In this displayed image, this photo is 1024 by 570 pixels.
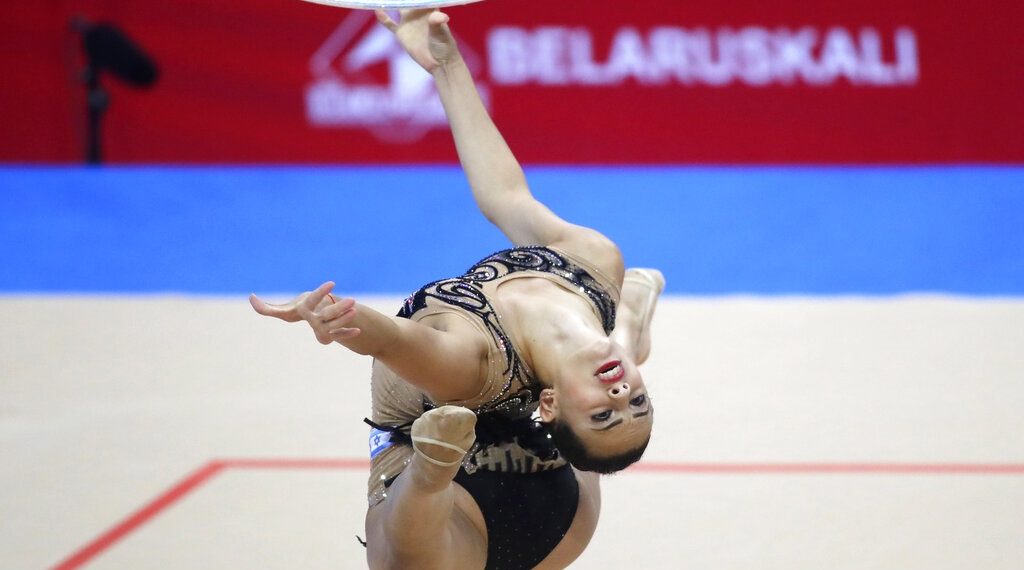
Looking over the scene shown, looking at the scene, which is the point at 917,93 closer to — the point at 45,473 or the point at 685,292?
the point at 685,292

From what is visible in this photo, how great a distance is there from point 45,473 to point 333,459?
→ 2.21 feet

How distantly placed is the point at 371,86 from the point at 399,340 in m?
4.26

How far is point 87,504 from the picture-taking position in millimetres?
2939

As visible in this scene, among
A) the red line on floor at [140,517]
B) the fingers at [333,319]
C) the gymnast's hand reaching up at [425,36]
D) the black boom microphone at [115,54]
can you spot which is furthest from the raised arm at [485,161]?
the black boom microphone at [115,54]

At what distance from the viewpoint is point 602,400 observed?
205 cm

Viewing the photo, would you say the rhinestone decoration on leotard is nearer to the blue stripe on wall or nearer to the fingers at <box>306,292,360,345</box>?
the fingers at <box>306,292,360,345</box>

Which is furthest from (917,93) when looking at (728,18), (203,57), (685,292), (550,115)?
(203,57)

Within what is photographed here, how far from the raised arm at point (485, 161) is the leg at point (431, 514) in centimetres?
55

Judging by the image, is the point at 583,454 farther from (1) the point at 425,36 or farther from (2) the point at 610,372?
(1) the point at 425,36

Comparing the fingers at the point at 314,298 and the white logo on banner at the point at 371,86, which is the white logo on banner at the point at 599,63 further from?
the fingers at the point at 314,298

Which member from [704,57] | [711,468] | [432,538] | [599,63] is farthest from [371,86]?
[432,538]

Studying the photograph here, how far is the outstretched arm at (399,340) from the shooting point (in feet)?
5.66

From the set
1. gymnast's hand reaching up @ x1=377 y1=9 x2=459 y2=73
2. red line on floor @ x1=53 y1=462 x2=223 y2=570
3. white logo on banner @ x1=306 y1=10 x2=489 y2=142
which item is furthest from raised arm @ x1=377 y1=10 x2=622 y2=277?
white logo on banner @ x1=306 y1=10 x2=489 y2=142

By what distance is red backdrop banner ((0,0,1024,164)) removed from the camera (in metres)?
5.98
